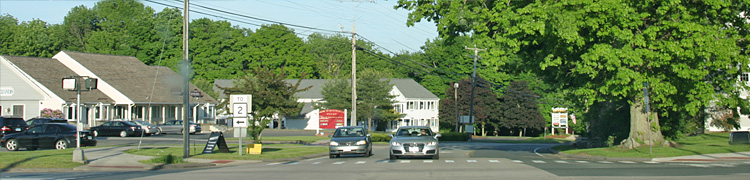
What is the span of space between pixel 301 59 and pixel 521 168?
86.5 metres

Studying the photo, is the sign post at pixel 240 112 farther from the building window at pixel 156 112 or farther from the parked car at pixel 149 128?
the building window at pixel 156 112

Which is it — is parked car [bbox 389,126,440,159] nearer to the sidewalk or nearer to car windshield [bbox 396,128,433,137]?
car windshield [bbox 396,128,433,137]

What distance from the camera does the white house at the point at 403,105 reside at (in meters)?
80.3

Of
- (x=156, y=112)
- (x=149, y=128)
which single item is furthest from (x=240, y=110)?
(x=156, y=112)

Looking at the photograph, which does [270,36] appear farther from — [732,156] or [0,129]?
[732,156]

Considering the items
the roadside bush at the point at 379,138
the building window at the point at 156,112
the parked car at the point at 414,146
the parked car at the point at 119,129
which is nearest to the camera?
the parked car at the point at 414,146

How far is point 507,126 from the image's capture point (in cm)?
8538

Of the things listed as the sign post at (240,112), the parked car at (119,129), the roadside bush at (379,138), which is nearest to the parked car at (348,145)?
the sign post at (240,112)

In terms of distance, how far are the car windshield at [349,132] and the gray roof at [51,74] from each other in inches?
1230

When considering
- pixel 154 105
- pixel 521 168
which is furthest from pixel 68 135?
pixel 154 105

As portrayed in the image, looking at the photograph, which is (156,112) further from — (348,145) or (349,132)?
(348,145)

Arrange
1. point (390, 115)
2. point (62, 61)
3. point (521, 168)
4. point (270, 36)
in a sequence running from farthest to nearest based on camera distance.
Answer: point (270, 36)
point (390, 115)
point (62, 61)
point (521, 168)

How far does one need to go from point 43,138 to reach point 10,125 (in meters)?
7.40

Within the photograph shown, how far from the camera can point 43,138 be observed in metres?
29.1
